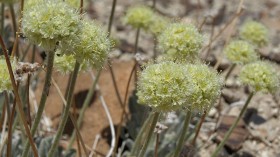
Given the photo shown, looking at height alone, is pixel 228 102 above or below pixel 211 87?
below

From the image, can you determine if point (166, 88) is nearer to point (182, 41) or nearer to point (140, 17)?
point (182, 41)

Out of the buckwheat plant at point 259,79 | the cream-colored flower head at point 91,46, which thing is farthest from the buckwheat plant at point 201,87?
the buckwheat plant at point 259,79

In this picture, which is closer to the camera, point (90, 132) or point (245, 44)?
point (245, 44)

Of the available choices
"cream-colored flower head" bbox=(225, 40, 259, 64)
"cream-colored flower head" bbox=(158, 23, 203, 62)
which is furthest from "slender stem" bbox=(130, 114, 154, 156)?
"cream-colored flower head" bbox=(225, 40, 259, 64)

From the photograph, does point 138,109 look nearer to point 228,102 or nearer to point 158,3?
point 228,102

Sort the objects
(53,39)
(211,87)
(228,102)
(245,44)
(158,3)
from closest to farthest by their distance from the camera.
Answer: (53,39), (211,87), (245,44), (228,102), (158,3)

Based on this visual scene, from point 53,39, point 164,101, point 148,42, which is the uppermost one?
point 53,39

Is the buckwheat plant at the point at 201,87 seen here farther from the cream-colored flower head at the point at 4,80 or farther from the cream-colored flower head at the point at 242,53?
the cream-colored flower head at the point at 242,53

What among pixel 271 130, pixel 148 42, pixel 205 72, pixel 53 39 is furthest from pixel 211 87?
pixel 148 42
